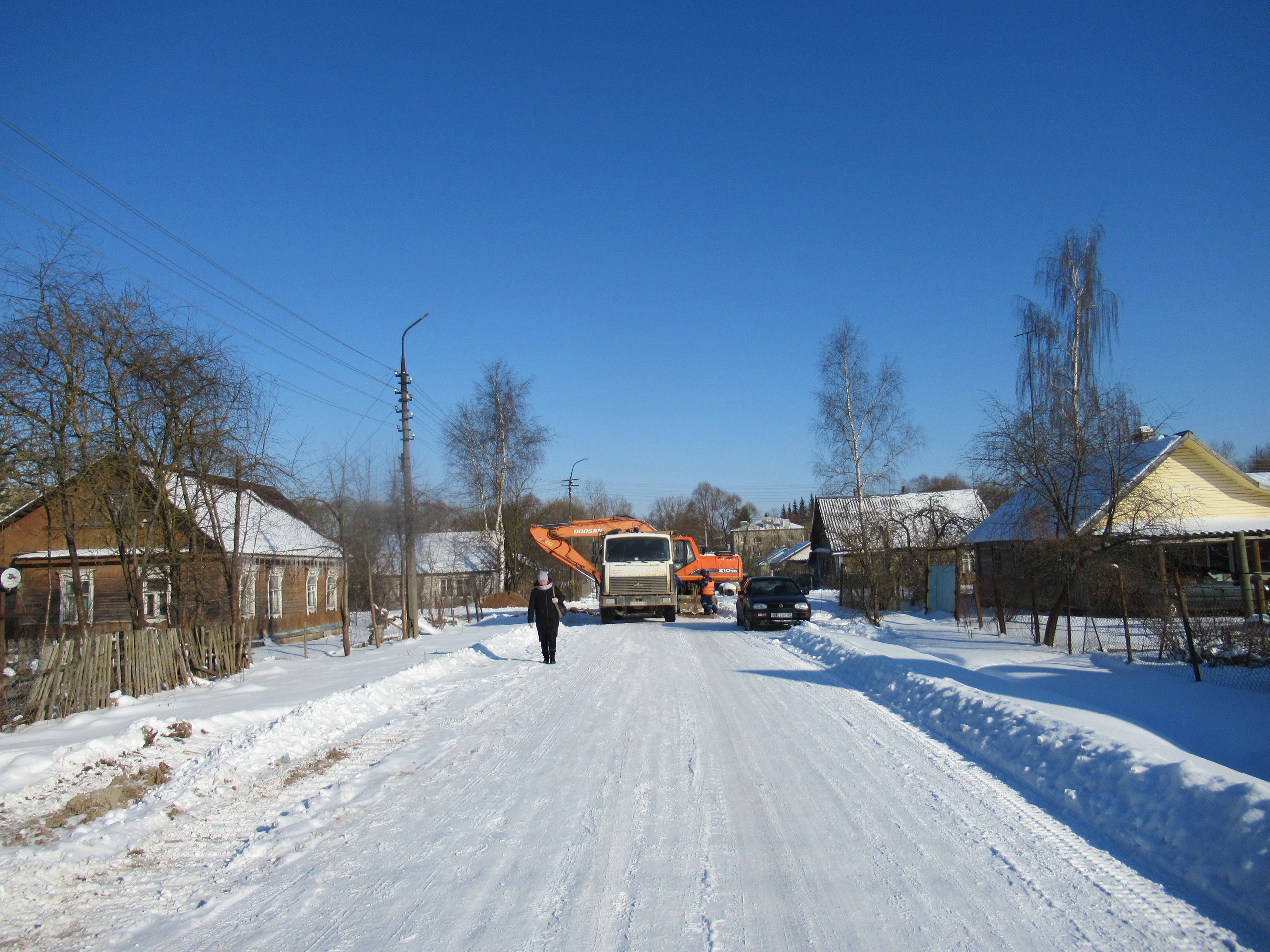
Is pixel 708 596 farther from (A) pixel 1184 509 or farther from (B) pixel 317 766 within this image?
(B) pixel 317 766

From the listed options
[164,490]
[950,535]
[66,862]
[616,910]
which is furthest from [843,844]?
[950,535]

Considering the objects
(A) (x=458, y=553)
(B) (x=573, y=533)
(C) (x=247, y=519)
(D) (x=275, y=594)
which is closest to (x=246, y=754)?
(C) (x=247, y=519)

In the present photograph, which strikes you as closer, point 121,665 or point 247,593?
point 121,665

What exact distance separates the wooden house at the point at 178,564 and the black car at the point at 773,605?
12081 mm

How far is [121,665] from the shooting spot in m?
12.2

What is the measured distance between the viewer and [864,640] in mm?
18828

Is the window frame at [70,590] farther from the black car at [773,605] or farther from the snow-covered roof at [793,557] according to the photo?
the snow-covered roof at [793,557]

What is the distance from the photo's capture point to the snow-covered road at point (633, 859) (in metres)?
4.34

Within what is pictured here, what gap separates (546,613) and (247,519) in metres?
7.50

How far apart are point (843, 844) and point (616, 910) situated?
1.83 meters

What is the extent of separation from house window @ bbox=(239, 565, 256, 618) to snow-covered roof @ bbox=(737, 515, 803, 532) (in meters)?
85.3

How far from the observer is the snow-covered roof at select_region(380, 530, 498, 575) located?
1762 inches

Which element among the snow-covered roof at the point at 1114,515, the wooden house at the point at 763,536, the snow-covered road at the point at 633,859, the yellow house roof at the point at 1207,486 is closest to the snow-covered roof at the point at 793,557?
the wooden house at the point at 763,536

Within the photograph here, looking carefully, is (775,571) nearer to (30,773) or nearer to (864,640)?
(864,640)
